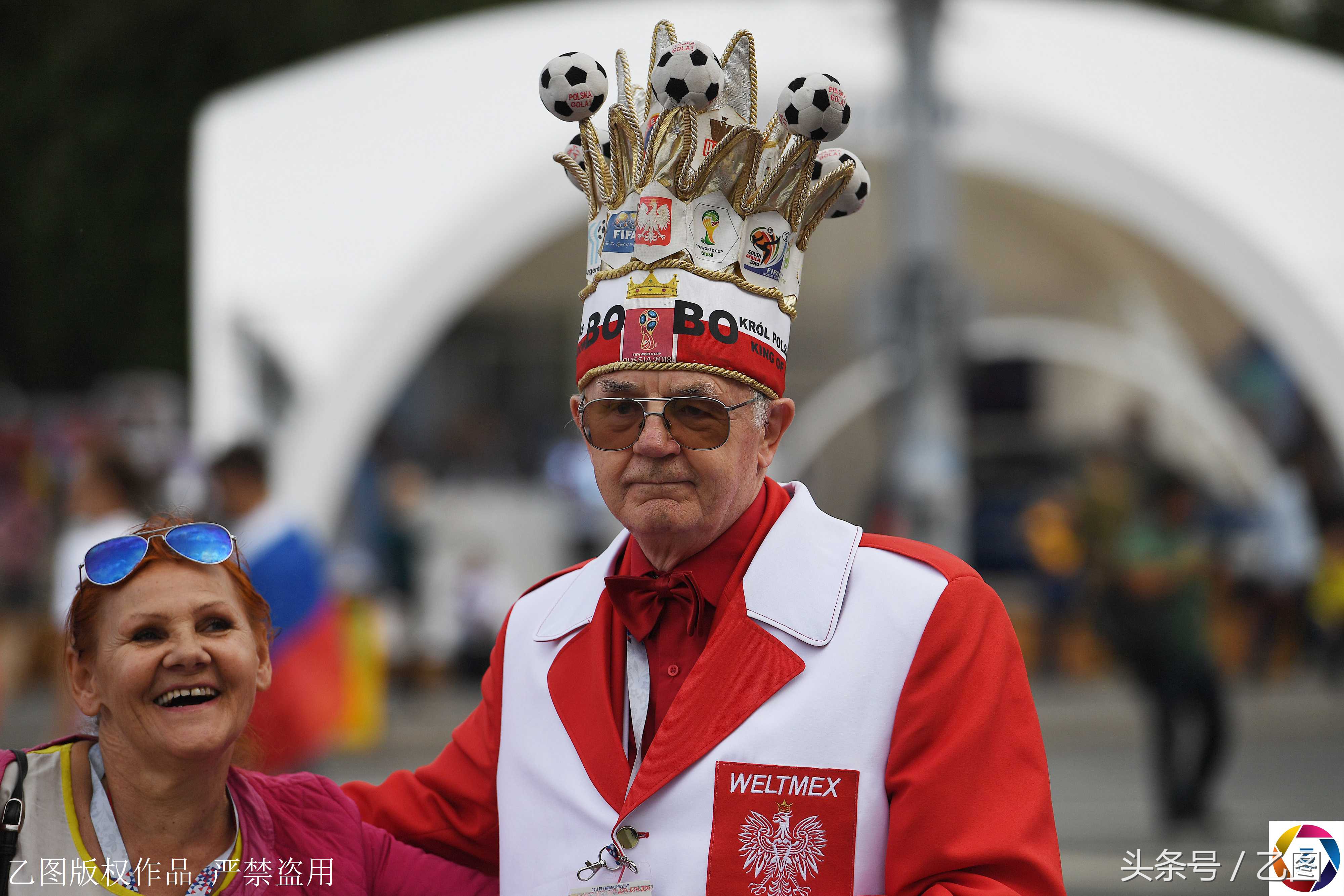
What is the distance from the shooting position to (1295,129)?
1376cm

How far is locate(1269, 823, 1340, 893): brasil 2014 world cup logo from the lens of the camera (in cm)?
362

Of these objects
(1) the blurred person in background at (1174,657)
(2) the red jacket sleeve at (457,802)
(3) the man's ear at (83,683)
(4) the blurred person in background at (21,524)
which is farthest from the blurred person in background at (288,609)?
(4) the blurred person in background at (21,524)

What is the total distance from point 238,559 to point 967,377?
729 inches

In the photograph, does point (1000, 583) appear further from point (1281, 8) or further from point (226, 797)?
point (1281, 8)

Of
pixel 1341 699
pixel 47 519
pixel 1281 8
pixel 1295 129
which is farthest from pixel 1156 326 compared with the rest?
pixel 47 519

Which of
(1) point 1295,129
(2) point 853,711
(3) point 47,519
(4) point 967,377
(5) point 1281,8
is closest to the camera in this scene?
(2) point 853,711

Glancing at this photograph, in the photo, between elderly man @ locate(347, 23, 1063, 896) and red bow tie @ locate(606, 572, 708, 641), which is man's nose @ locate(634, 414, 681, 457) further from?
red bow tie @ locate(606, 572, 708, 641)

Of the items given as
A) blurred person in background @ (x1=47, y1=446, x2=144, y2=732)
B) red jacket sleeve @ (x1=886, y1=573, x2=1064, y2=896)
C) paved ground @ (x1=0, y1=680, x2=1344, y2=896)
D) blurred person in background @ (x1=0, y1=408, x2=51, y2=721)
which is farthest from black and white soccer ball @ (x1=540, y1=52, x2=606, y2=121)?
blurred person in background @ (x1=0, y1=408, x2=51, y2=721)

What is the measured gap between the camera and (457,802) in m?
2.72

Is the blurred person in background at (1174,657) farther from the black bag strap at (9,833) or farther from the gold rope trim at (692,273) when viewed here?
the black bag strap at (9,833)

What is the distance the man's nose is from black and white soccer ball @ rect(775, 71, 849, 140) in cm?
53

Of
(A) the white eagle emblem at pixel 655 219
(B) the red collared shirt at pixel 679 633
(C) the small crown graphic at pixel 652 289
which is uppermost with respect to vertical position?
(A) the white eagle emblem at pixel 655 219

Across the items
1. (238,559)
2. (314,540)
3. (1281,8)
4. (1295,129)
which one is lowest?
(238,559)

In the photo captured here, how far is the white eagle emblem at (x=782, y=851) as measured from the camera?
227cm
